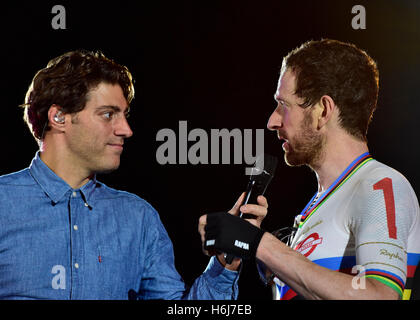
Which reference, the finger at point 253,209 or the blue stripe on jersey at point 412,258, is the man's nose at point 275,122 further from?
the blue stripe on jersey at point 412,258

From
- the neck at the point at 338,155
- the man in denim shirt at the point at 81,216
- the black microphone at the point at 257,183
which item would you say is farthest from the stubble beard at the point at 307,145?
the man in denim shirt at the point at 81,216

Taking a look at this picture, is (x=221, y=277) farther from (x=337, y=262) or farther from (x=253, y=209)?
(x=337, y=262)

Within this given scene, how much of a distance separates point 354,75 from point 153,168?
4.04 feet

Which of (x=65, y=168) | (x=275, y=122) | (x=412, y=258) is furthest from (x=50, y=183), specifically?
(x=412, y=258)

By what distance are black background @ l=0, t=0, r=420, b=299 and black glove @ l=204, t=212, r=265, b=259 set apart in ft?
3.91

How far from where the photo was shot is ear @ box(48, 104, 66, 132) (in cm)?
192

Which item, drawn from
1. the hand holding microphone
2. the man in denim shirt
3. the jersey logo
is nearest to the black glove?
the hand holding microphone

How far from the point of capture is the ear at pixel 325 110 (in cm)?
180

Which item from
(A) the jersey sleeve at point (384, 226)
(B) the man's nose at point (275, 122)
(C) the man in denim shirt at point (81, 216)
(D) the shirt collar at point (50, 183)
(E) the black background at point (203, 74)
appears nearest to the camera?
(A) the jersey sleeve at point (384, 226)

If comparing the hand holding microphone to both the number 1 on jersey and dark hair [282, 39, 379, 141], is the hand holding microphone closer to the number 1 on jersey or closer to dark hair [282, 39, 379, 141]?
the number 1 on jersey

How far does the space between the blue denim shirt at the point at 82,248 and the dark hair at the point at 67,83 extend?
0.80ft

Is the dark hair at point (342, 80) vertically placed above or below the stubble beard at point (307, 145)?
above

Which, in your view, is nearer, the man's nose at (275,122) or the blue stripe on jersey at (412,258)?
the blue stripe on jersey at (412,258)
